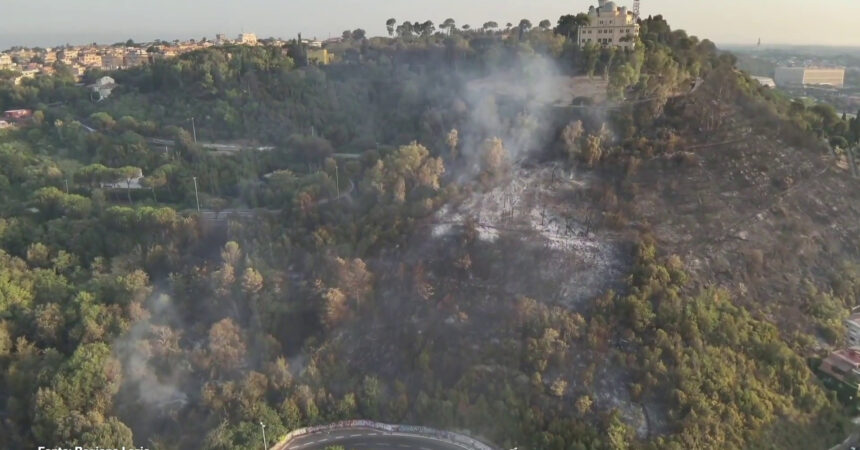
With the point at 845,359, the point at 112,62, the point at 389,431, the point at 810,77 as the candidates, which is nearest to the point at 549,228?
the point at 389,431

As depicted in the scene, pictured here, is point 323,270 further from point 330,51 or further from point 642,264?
point 330,51

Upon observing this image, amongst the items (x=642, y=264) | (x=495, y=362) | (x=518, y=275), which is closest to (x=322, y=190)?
(x=518, y=275)

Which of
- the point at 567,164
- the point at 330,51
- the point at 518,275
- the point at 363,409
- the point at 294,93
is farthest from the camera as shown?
Answer: the point at 330,51

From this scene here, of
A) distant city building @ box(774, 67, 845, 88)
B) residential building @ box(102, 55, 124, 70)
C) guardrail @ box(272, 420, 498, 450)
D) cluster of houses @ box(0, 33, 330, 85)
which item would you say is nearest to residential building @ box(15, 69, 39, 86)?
cluster of houses @ box(0, 33, 330, 85)

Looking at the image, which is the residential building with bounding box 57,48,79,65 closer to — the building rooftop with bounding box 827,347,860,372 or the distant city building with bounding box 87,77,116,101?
the distant city building with bounding box 87,77,116,101

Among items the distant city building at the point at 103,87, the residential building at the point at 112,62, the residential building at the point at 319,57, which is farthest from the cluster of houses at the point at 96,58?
the residential building at the point at 319,57

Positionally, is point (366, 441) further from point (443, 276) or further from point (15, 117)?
point (15, 117)

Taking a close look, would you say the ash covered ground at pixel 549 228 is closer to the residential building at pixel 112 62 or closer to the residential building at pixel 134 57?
the residential building at pixel 134 57

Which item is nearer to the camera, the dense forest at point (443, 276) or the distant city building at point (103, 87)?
the dense forest at point (443, 276)
